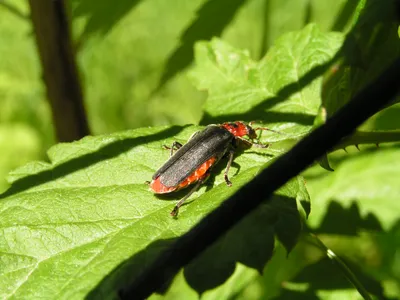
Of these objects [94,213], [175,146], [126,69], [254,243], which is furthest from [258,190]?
[126,69]

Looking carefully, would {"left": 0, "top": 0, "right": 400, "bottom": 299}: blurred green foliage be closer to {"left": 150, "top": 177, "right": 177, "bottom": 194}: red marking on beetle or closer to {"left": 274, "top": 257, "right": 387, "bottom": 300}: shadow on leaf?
{"left": 274, "top": 257, "right": 387, "bottom": 300}: shadow on leaf

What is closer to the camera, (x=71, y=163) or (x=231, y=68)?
(x=71, y=163)

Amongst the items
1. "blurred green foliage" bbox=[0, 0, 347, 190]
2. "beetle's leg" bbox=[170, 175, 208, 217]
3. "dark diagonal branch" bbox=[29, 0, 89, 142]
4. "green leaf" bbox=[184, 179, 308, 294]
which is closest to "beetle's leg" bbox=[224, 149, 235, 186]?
"beetle's leg" bbox=[170, 175, 208, 217]

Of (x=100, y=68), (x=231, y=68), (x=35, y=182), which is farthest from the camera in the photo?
(x=100, y=68)

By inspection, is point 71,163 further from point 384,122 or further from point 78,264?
point 384,122

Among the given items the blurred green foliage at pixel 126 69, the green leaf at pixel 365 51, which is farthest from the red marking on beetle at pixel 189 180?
the blurred green foliage at pixel 126 69

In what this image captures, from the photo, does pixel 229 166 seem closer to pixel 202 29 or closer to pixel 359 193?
pixel 202 29

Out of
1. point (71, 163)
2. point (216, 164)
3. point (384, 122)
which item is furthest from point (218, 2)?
point (384, 122)
